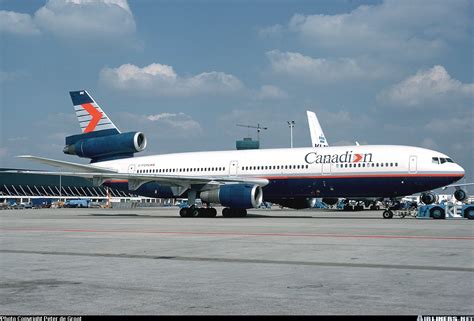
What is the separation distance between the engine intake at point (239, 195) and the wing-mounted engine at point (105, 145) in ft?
33.3

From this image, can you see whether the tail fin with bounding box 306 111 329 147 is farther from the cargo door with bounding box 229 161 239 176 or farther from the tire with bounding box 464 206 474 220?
the tire with bounding box 464 206 474 220

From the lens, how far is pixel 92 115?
136ft

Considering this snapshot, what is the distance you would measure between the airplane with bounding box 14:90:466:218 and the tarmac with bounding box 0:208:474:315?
1471cm

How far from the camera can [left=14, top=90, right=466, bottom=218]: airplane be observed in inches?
1195

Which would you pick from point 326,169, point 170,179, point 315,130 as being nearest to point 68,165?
point 170,179

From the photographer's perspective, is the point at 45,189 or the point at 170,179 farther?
the point at 45,189

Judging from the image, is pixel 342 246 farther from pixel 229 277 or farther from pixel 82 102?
pixel 82 102

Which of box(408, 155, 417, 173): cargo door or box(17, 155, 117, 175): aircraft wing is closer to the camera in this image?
box(408, 155, 417, 173): cargo door

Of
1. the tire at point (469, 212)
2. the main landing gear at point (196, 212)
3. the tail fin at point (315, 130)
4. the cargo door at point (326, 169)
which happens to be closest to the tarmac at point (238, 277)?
the cargo door at point (326, 169)

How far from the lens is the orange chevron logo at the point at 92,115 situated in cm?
4131

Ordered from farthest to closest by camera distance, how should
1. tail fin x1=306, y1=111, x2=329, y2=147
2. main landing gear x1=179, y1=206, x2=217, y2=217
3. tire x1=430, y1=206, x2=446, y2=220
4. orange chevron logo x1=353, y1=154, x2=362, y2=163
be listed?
tail fin x1=306, y1=111, x2=329, y2=147 < main landing gear x1=179, y1=206, x2=217, y2=217 < tire x1=430, y1=206, x2=446, y2=220 < orange chevron logo x1=353, y1=154, x2=362, y2=163

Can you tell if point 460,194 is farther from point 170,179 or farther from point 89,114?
point 89,114

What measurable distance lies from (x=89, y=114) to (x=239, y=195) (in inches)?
623

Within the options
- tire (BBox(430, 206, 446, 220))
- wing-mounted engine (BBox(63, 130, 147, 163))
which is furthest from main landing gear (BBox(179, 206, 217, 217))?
tire (BBox(430, 206, 446, 220))
